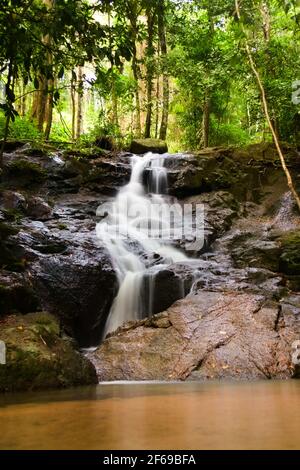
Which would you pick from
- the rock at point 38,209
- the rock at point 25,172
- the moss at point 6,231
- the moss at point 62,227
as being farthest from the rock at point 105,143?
the moss at point 6,231

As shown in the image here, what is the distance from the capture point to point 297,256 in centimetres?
704

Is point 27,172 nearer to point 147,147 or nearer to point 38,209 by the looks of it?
point 38,209

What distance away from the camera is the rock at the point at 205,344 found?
4609 mm

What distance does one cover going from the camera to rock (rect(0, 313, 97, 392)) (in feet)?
12.4

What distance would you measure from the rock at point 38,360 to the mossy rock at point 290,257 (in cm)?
391

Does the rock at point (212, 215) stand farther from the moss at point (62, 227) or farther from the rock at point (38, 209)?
the rock at point (38, 209)

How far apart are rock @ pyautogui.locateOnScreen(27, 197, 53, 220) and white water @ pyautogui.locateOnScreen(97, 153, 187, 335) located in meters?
1.02

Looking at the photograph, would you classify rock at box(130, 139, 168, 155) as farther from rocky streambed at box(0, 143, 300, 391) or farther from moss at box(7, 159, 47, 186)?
moss at box(7, 159, 47, 186)

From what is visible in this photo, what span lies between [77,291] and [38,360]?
2216mm

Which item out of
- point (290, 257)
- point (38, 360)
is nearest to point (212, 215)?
point (290, 257)

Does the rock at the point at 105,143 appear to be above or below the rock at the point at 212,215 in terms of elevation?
above

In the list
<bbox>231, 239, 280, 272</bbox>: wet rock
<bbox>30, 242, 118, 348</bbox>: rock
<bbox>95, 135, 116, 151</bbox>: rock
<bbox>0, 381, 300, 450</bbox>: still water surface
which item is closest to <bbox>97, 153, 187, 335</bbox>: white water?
<bbox>30, 242, 118, 348</bbox>: rock

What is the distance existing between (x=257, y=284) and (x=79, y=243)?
282 centimetres

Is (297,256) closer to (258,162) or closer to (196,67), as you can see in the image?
(258,162)
